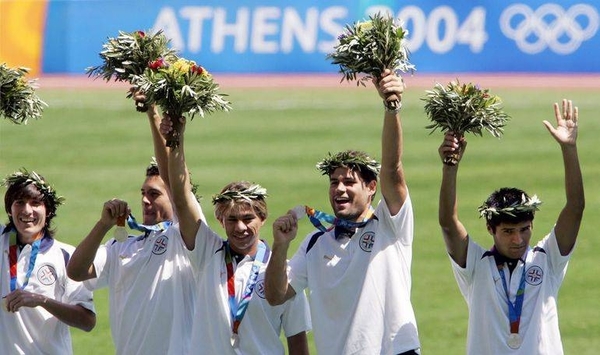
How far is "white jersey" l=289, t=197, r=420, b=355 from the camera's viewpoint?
677 cm

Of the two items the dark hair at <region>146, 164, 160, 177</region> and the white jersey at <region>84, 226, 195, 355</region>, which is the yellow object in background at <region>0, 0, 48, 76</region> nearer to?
the dark hair at <region>146, 164, 160, 177</region>

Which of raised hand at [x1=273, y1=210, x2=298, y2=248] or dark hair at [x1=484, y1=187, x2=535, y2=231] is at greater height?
dark hair at [x1=484, y1=187, x2=535, y2=231]

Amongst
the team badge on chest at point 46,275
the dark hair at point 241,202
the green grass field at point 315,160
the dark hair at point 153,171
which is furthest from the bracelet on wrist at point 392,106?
the green grass field at point 315,160

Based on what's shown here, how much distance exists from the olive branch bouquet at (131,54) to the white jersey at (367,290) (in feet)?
4.95

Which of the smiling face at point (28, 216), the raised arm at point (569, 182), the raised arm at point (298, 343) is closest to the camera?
the raised arm at point (569, 182)

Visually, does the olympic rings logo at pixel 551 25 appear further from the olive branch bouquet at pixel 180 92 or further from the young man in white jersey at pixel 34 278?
the olive branch bouquet at pixel 180 92

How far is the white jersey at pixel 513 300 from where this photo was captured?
6.96 m

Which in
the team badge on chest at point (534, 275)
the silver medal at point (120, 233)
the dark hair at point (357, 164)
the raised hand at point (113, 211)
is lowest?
the team badge on chest at point (534, 275)

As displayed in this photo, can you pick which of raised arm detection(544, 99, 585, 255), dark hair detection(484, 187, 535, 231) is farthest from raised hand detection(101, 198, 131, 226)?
raised arm detection(544, 99, 585, 255)

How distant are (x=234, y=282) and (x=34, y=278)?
1.37m

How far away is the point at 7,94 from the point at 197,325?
1914mm

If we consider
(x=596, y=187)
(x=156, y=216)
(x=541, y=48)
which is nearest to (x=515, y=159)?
(x=596, y=187)

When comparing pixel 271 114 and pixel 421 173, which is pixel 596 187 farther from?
→ pixel 271 114

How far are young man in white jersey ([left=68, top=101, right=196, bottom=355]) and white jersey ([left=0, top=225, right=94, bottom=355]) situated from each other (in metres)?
0.24
